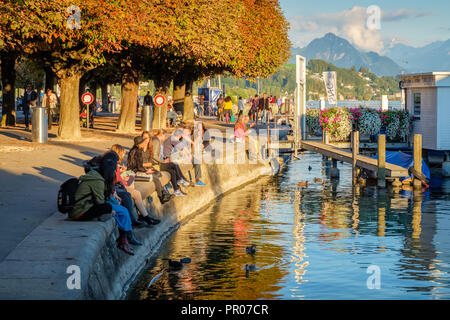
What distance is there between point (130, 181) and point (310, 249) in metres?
4.12

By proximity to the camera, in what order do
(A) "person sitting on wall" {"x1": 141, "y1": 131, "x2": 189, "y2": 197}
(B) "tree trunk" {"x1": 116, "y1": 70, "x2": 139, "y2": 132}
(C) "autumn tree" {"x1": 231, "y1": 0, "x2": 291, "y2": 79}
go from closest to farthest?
(A) "person sitting on wall" {"x1": 141, "y1": 131, "x2": 189, "y2": 197}, (B) "tree trunk" {"x1": 116, "y1": 70, "x2": 139, "y2": 132}, (C) "autumn tree" {"x1": 231, "y1": 0, "x2": 291, "y2": 79}

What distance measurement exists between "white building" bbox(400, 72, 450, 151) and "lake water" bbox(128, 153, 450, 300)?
28.3ft

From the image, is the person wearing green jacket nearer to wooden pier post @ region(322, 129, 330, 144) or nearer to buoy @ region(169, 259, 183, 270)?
buoy @ region(169, 259, 183, 270)

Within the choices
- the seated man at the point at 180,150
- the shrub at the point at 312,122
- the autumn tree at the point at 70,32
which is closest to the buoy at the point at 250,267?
the seated man at the point at 180,150

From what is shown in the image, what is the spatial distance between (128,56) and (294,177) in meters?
9.42

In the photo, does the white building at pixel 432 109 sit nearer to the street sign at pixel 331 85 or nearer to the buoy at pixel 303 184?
the street sign at pixel 331 85

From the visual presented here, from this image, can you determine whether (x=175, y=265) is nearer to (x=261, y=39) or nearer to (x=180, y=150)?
(x=180, y=150)

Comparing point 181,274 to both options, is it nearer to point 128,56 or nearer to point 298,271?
point 298,271

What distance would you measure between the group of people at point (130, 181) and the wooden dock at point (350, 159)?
8106 millimetres

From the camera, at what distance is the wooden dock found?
95.9ft

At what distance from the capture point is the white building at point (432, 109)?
3672 cm

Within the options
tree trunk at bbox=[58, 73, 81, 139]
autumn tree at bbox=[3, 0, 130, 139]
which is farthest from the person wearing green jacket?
tree trunk at bbox=[58, 73, 81, 139]

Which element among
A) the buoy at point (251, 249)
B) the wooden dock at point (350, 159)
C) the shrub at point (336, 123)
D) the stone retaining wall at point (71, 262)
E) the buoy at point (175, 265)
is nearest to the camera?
the stone retaining wall at point (71, 262)

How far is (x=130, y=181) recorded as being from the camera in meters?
16.3
